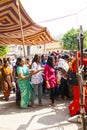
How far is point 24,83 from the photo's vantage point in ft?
25.8

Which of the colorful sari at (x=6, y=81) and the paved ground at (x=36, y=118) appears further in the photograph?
the colorful sari at (x=6, y=81)

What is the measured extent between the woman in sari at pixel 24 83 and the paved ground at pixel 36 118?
24cm

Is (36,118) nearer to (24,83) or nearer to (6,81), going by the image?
(24,83)

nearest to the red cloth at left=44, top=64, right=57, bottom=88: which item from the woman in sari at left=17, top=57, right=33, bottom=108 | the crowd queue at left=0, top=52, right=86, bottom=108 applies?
the crowd queue at left=0, top=52, right=86, bottom=108

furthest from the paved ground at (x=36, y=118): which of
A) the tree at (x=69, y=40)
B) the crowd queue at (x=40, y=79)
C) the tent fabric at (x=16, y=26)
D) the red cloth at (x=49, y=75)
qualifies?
the tree at (x=69, y=40)

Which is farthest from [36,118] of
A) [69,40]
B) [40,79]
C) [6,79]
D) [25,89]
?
[69,40]

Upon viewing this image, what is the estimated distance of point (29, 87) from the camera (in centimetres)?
805

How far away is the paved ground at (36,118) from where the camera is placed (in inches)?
244

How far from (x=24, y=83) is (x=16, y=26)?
16.2ft

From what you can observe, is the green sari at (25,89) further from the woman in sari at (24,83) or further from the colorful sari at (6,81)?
the colorful sari at (6,81)

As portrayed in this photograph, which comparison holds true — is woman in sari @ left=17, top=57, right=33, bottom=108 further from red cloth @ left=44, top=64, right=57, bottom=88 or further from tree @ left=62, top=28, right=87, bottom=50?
tree @ left=62, top=28, right=87, bottom=50

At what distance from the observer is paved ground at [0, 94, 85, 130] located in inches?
244

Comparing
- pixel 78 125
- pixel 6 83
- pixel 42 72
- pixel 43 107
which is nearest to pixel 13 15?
pixel 6 83

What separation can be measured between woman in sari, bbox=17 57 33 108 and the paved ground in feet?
0.80
